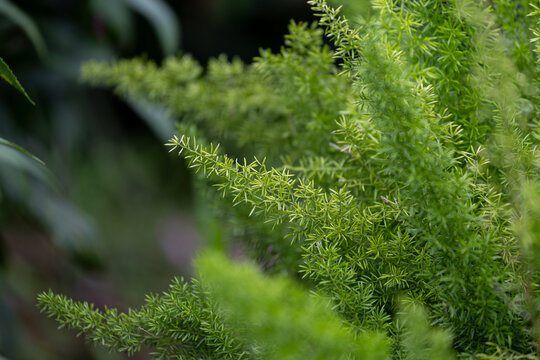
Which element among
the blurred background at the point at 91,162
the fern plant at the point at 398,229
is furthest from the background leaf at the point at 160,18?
the fern plant at the point at 398,229

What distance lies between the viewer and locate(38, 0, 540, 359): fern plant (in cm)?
19

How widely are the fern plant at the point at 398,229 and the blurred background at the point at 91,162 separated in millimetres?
271

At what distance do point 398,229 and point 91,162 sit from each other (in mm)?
769

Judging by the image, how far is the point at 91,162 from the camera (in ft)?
2.93

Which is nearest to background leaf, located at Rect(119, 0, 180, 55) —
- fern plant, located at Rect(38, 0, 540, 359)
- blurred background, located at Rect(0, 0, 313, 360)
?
blurred background, located at Rect(0, 0, 313, 360)

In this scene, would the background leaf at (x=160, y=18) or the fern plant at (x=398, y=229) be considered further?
the background leaf at (x=160, y=18)

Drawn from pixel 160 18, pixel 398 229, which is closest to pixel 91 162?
pixel 160 18

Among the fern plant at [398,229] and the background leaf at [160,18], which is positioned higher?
the background leaf at [160,18]

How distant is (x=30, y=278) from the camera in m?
0.85

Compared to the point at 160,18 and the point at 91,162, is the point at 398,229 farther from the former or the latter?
the point at 91,162

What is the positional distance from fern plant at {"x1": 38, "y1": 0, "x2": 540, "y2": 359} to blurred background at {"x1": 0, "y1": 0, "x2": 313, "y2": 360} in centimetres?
27

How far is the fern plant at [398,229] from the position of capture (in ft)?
0.63

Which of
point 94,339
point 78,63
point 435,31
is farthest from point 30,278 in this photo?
point 435,31

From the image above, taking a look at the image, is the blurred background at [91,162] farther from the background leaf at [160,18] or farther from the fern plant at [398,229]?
the fern plant at [398,229]
